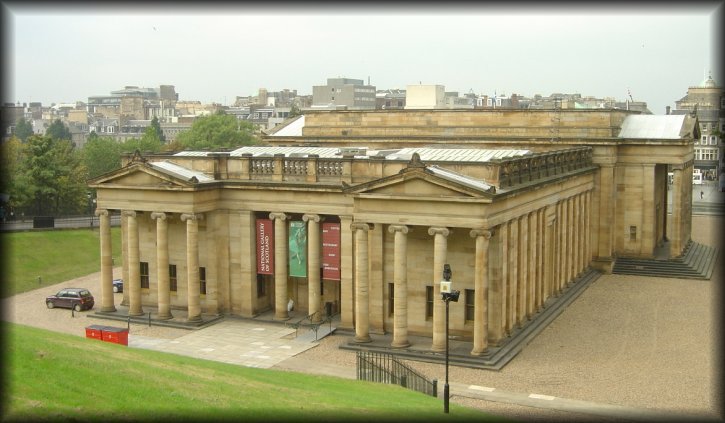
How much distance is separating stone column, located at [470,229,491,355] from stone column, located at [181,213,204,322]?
16988 mm

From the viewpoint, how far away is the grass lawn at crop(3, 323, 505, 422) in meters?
22.4

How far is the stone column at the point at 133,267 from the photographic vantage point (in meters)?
49.0

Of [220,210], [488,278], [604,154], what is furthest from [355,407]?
[604,154]

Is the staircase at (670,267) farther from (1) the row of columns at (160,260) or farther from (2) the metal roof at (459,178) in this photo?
(1) the row of columns at (160,260)

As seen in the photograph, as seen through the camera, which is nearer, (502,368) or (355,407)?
(355,407)

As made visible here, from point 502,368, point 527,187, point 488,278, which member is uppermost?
point 527,187

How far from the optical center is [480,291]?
40438mm

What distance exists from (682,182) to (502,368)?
3502cm

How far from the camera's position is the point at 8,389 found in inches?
875

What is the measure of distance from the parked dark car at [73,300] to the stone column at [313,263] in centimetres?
1520

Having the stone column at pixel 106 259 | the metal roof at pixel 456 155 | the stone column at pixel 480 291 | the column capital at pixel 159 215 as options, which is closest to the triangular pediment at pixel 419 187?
the stone column at pixel 480 291

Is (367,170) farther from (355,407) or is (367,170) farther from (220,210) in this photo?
(355,407)

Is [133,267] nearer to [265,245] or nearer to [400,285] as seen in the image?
[265,245]

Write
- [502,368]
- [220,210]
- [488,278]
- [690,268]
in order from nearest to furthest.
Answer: [502,368], [488,278], [220,210], [690,268]
